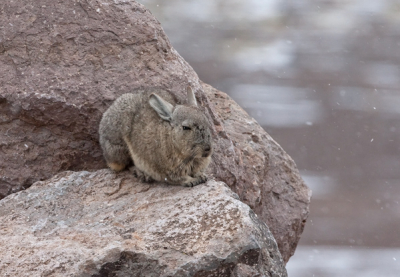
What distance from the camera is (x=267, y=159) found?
24.3 feet

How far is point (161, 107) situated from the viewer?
5496mm

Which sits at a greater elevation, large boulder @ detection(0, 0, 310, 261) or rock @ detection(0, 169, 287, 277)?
large boulder @ detection(0, 0, 310, 261)

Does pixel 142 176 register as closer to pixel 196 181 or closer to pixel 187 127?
pixel 196 181

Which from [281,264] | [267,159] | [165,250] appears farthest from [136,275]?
[267,159]

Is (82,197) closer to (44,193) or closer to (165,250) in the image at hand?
(44,193)

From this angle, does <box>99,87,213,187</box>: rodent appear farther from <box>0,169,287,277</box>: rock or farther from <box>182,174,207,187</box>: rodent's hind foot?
<box>0,169,287,277</box>: rock

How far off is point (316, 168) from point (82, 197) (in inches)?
273

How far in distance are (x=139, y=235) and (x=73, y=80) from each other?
2.19 metres

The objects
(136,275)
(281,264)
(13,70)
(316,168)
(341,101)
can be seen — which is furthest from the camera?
(341,101)

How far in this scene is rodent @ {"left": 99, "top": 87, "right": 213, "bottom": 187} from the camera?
5348 mm

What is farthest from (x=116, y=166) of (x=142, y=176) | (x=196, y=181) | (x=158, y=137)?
(x=196, y=181)

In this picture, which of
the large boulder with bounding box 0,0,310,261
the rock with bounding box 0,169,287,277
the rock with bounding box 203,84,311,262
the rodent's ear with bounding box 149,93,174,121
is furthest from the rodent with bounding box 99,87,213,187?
the rock with bounding box 203,84,311,262

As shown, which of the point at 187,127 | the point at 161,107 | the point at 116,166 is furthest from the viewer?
the point at 116,166

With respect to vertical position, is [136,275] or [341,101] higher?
[341,101]
